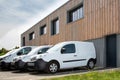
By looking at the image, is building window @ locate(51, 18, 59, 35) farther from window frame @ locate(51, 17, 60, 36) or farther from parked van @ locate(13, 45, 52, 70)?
parked van @ locate(13, 45, 52, 70)

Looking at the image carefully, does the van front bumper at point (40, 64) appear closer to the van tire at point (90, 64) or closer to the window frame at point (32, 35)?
the van tire at point (90, 64)

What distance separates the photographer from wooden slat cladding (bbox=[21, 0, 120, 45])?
2031 centimetres

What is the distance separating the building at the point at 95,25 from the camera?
20219 mm

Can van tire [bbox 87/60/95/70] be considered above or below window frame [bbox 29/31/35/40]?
below

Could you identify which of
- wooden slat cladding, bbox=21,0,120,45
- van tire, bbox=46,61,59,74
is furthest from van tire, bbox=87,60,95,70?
wooden slat cladding, bbox=21,0,120,45

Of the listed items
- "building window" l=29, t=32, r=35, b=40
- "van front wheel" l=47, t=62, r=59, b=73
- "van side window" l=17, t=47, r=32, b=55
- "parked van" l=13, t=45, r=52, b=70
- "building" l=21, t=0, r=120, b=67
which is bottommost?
"van front wheel" l=47, t=62, r=59, b=73

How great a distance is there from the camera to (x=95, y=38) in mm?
22641

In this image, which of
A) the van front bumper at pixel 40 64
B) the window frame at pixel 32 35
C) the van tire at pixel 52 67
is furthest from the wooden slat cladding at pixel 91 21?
the window frame at pixel 32 35

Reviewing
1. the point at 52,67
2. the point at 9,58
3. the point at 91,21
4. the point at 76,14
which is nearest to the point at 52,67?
the point at 52,67

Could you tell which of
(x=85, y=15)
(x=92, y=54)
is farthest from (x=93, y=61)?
(x=85, y=15)

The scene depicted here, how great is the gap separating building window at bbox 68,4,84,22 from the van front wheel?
889 centimetres

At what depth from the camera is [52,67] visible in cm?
1798

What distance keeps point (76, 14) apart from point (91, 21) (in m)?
4.64

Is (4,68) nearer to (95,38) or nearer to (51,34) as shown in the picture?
(95,38)
